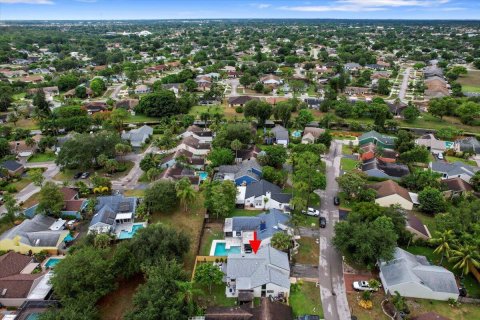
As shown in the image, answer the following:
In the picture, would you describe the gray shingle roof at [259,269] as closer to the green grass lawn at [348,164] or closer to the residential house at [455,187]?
the green grass lawn at [348,164]

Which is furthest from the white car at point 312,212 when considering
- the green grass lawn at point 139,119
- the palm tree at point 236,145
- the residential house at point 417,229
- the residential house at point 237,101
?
the residential house at point 237,101

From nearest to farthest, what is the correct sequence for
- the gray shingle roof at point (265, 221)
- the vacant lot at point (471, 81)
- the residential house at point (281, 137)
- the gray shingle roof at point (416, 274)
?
1. the gray shingle roof at point (416, 274)
2. the gray shingle roof at point (265, 221)
3. the residential house at point (281, 137)
4. the vacant lot at point (471, 81)

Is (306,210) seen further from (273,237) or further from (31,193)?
(31,193)

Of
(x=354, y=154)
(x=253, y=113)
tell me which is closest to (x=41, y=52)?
(x=253, y=113)

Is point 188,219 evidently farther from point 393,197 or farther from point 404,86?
point 404,86

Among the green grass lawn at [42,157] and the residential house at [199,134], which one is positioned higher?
the residential house at [199,134]

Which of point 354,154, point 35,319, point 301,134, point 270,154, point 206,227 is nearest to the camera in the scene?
point 35,319

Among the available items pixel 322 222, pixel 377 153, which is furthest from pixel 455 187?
pixel 322 222
